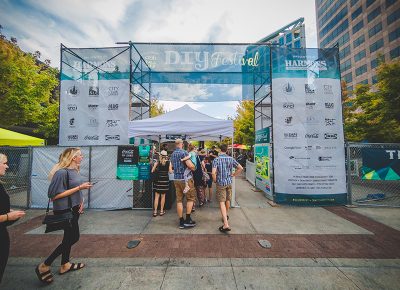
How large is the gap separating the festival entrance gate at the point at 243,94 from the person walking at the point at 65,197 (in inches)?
130

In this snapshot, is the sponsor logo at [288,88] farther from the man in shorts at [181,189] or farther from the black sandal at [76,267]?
the black sandal at [76,267]

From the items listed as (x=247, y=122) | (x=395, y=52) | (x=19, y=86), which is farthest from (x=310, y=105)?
(x=395, y=52)

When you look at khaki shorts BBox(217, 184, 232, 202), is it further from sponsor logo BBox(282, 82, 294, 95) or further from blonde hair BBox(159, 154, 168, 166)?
sponsor logo BBox(282, 82, 294, 95)

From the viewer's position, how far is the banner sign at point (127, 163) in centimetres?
607

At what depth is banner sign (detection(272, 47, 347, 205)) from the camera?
6.73m

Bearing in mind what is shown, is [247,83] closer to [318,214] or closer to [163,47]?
[163,47]

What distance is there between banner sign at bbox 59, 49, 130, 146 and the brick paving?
390cm

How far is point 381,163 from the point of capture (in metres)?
6.52

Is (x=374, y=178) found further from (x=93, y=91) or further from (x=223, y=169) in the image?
(x=93, y=91)

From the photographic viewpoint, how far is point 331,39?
4644 cm

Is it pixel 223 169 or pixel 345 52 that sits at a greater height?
pixel 345 52

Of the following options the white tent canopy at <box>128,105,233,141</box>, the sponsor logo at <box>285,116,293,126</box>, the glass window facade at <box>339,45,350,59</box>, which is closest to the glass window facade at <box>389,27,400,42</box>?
the glass window facade at <box>339,45,350,59</box>

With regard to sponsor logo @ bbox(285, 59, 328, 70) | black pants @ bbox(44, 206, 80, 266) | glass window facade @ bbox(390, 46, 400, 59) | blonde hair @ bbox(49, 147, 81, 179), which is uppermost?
glass window facade @ bbox(390, 46, 400, 59)

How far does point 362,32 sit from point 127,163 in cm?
5355
